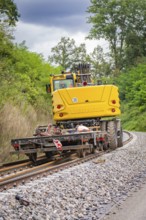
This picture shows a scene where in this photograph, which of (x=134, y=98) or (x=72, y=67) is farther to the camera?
(x=134, y=98)

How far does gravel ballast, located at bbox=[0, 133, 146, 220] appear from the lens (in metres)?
7.63

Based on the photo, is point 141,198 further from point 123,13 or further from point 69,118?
point 123,13

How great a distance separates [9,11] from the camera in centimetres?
2512

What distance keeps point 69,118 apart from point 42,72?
2635 cm

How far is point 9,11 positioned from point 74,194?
17.7m

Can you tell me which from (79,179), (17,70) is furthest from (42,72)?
(79,179)

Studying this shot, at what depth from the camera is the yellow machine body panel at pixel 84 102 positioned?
58.6ft

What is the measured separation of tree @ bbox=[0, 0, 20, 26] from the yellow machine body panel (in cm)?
888

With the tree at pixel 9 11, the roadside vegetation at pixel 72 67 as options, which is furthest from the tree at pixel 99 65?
the tree at pixel 9 11

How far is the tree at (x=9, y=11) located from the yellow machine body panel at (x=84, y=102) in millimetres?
8878

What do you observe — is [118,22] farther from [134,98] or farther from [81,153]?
[81,153]

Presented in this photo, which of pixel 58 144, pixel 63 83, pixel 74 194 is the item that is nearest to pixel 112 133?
pixel 63 83

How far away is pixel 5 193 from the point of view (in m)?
8.93

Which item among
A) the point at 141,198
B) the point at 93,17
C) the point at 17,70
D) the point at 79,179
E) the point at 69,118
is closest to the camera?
the point at 141,198
